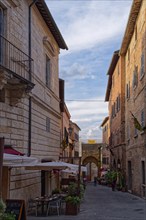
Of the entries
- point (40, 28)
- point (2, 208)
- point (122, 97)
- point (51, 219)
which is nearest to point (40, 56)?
point (40, 28)

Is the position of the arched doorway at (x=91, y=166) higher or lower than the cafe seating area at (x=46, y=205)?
higher

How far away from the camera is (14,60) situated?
14.1 metres

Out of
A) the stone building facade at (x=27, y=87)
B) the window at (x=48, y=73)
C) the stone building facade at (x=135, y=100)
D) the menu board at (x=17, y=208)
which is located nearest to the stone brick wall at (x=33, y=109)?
the stone building facade at (x=27, y=87)

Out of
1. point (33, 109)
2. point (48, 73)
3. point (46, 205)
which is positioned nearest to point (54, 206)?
point (46, 205)

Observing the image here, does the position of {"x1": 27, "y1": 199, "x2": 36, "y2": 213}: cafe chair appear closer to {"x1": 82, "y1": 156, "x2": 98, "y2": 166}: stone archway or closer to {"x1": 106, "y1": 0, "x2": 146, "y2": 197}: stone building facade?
{"x1": 106, "y1": 0, "x2": 146, "y2": 197}: stone building facade

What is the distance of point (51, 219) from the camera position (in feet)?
48.6

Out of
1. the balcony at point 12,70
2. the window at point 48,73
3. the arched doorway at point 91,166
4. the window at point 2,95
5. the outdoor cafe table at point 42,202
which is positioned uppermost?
the window at point 48,73

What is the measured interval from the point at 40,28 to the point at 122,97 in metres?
18.8

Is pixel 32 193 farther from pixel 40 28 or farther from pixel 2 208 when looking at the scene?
pixel 2 208

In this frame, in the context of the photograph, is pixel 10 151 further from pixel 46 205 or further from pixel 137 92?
pixel 137 92

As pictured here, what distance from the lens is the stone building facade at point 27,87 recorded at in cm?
1339

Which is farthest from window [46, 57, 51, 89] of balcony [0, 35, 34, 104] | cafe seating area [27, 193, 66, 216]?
cafe seating area [27, 193, 66, 216]

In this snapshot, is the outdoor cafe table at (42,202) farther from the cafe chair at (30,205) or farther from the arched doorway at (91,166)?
the arched doorway at (91,166)

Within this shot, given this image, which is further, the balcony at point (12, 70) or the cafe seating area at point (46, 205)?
the cafe seating area at point (46, 205)
